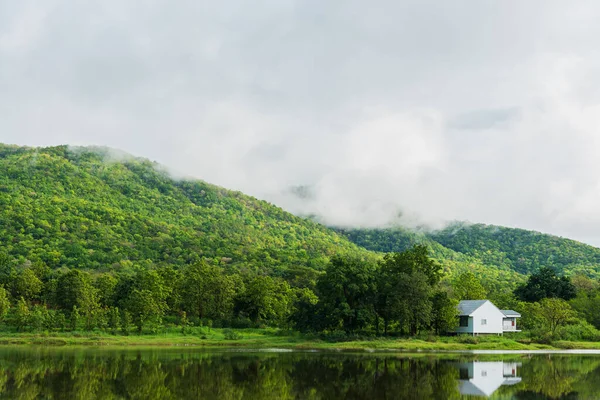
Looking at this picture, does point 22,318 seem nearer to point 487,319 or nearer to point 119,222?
point 487,319

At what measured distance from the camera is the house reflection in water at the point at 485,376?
29.2m

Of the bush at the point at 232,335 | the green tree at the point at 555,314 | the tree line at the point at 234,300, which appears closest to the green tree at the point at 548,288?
the green tree at the point at 555,314

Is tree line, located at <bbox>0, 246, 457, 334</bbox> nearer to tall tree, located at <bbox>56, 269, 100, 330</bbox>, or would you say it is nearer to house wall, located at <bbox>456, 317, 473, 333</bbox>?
tall tree, located at <bbox>56, 269, 100, 330</bbox>

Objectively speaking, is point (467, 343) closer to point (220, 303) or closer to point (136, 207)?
point (220, 303)

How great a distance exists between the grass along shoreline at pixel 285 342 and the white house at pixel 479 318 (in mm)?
5382

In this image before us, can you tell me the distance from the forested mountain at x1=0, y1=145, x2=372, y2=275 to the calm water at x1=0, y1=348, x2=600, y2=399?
76.4 m

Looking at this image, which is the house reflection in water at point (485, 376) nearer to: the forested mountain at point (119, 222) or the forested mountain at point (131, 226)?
the forested mountain at point (131, 226)

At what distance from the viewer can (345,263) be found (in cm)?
6906

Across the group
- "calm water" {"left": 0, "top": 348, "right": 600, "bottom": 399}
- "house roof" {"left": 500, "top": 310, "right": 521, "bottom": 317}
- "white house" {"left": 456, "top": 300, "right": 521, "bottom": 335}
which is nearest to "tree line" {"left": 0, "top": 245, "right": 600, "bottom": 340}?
"house roof" {"left": 500, "top": 310, "right": 521, "bottom": 317}

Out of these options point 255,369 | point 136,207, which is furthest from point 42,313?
point 136,207

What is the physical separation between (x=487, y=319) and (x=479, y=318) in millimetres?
1230

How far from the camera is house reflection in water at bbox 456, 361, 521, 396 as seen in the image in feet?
96.0

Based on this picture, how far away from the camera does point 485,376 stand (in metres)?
35.2

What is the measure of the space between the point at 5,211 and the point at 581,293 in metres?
109
